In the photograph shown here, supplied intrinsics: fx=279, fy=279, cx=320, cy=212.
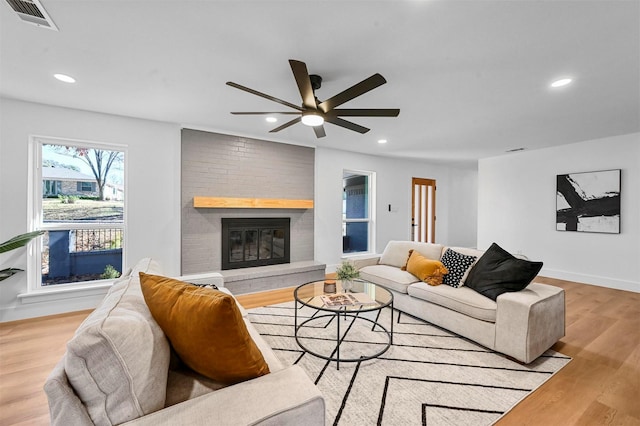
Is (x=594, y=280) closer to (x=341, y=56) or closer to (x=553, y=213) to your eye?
(x=553, y=213)

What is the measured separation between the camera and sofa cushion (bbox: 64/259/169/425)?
0.87m

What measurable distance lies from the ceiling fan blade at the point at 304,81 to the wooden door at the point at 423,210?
16.6 feet

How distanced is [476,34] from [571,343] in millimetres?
2842

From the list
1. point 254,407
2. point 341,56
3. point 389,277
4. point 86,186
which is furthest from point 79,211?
point 389,277

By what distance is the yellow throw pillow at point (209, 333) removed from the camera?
1068mm

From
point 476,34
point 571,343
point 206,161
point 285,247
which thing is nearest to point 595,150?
point 571,343

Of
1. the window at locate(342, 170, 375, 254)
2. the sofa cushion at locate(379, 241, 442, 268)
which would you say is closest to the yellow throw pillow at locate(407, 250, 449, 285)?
the sofa cushion at locate(379, 241, 442, 268)

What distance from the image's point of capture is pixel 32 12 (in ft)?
5.71

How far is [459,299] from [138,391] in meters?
2.55

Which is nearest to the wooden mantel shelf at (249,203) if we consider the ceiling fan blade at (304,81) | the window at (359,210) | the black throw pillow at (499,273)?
the window at (359,210)

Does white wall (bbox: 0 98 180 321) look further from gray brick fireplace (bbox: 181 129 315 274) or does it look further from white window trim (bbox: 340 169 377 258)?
white window trim (bbox: 340 169 377 258)

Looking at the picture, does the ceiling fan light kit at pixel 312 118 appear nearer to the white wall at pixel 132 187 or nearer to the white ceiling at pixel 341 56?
the white ceiling at pixel 341 56

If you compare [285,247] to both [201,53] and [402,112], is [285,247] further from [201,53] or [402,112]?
[201,53]

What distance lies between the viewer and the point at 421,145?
16.6 feet
